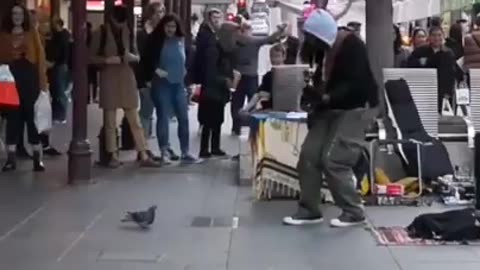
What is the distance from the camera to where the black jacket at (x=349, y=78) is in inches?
396

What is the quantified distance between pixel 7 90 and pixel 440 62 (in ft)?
20.2

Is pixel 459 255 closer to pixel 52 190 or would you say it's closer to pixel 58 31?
pixel 52 190

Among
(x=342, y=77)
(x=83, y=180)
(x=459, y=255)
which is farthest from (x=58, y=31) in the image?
(x=459, y=255)

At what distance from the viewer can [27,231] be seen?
32.9 ft

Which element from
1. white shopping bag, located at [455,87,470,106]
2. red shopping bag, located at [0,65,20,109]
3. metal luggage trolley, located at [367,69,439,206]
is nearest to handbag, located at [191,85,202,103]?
white shopping bag, located at [455,87,470,106]

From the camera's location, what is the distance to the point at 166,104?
48.1 ft

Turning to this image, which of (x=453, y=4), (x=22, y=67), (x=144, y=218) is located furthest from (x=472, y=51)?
(x=453, y=4)

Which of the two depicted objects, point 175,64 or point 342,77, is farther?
point 175,64

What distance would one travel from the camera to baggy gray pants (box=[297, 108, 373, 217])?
10164mm

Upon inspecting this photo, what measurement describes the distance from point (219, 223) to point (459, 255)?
2328mm

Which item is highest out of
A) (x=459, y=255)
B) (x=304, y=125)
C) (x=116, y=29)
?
(x=116, y=29)

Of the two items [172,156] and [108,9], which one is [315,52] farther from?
[108,9]

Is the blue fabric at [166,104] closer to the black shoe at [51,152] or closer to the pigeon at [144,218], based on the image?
the black shoe at [51,152]

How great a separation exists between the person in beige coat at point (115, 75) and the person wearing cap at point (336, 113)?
4.25 metres
